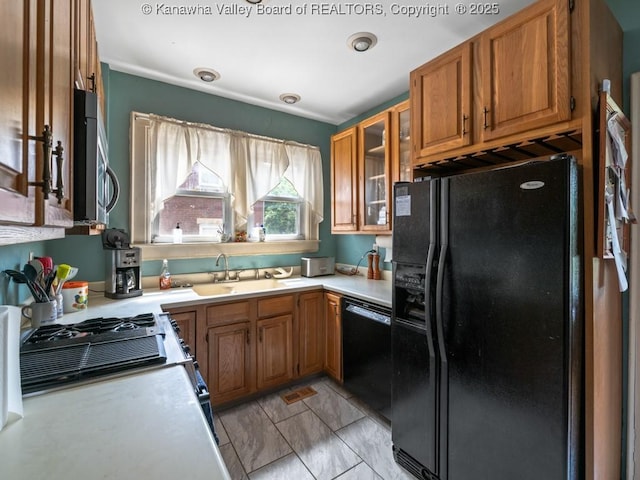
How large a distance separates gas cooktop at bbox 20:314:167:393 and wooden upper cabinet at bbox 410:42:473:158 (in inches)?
70.8

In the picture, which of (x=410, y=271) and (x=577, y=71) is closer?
(x=577, y=71)

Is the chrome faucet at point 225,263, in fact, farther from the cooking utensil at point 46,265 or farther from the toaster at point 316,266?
the cooking utensil at point 46,265

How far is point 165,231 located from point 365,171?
1.82 m

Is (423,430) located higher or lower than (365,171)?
lower

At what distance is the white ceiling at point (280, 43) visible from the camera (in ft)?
5.51

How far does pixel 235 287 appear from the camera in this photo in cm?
266

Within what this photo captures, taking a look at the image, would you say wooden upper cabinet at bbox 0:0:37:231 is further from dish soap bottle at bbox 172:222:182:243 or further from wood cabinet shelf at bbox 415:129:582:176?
dish soap bottle at bbox 172:222:182:243

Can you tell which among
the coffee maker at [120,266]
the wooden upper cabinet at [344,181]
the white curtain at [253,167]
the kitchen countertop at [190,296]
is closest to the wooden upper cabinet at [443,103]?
the wooden upper cabinet at [344,181]

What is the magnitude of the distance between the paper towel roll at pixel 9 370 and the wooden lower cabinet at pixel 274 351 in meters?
1.59

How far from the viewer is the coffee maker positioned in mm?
2054

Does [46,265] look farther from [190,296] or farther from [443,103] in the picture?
[443,103]

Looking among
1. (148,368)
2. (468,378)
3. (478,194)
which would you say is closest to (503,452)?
(468,378)

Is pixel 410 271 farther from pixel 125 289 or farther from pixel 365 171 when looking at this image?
pixel 125 289

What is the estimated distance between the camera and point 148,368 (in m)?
1.04
